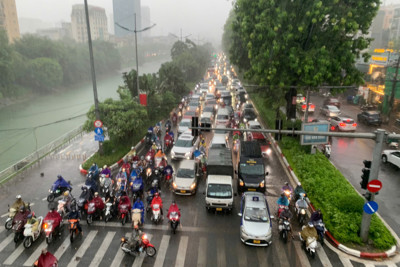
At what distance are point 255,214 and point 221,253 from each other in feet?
7.58

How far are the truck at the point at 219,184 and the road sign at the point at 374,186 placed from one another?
6357 millimetres

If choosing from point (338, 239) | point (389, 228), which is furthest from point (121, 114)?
point (389, 228)

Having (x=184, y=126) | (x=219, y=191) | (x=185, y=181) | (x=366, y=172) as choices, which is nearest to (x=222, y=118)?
(x=184, y=126)

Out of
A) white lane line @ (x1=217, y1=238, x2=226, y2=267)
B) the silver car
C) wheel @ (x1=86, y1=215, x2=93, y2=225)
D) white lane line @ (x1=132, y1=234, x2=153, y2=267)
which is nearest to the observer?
white lane line @ (x1=132, y1=234, x2=153, y2=267)

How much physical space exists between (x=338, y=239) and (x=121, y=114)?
679 inches

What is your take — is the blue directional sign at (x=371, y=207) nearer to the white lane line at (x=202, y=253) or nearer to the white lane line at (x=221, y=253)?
the white lane line at (x=221, y=253)

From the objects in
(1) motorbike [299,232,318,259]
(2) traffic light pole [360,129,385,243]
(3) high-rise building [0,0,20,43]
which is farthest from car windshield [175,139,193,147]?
(3) high-rise building [0,0,20,43]

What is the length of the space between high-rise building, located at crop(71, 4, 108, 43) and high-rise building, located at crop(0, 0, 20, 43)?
6309cm

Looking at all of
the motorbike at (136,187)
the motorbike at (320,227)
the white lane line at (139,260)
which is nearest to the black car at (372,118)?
the motorbike at (320,227)

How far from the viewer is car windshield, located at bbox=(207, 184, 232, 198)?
51.3ft

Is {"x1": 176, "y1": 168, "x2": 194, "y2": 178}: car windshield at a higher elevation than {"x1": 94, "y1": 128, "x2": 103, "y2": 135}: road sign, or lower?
lower

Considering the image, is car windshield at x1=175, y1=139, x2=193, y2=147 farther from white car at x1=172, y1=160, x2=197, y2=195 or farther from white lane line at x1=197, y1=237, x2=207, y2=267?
white lane line at x1=197, y1=237, x2=207, y2=267

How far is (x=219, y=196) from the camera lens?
15.6 meters

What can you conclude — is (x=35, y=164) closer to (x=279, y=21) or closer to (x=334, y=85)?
(x=279, y=21)
